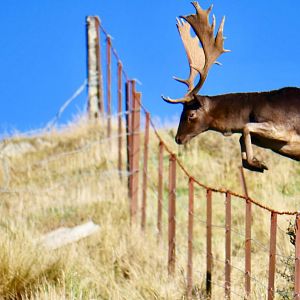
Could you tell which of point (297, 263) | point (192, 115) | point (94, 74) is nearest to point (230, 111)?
point (192, 115)

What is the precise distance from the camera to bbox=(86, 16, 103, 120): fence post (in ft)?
57.9

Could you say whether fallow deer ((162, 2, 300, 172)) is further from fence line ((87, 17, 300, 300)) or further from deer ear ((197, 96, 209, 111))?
fence line ((87, 17, 300, 300))

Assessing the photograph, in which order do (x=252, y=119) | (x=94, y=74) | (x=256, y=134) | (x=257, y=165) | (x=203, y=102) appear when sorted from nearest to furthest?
(x=257, y=165), (x=256, y=134), (x=252, y=119), (x=203, y=102), (x=94, y=74)

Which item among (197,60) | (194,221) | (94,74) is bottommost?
(194,221)

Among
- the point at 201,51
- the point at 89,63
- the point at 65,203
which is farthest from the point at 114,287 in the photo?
the point at 89,63

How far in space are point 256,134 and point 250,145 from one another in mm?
150

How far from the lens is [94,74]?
58.2ft

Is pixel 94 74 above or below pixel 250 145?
above

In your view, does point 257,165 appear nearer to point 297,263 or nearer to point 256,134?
point 256,134

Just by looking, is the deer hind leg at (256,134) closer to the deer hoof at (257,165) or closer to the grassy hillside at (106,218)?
the deer hoof at (257,165)

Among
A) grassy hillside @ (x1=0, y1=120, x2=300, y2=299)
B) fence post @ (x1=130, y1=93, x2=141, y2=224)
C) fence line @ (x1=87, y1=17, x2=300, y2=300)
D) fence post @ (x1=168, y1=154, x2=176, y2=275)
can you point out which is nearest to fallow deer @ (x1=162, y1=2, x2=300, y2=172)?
fence line @ (x1=87, y1=17, x2=300, y2=300)

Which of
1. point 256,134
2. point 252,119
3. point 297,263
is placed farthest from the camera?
point 297,263

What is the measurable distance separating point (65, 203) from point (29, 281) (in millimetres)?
4871

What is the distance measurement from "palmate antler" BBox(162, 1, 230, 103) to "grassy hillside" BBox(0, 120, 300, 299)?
1731 millimetres
